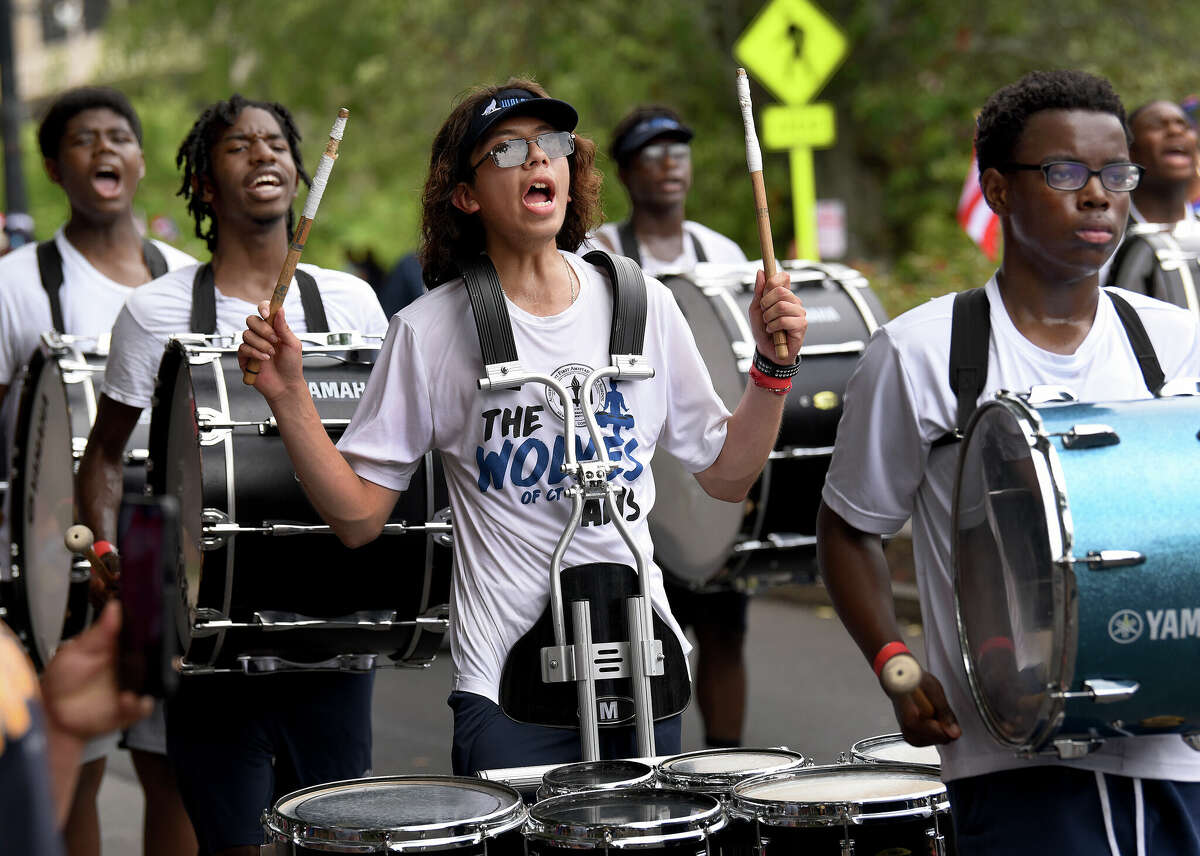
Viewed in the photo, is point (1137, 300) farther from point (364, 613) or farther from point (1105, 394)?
point (364, 613)

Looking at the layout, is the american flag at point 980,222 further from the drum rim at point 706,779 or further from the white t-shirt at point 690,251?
the drum rim at point 706,779

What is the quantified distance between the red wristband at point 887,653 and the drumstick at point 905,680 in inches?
0.9

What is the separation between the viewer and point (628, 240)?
26.4 ft

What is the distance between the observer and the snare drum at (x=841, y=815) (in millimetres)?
3256

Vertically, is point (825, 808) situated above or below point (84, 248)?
below

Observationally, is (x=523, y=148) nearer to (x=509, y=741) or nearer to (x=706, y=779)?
(x=509, y=741)

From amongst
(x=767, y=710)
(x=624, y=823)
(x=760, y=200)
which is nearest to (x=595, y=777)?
(x=624, y=823)

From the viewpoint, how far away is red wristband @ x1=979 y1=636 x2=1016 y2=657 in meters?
3.14

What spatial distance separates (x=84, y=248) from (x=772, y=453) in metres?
2.52

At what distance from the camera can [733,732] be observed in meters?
7.20

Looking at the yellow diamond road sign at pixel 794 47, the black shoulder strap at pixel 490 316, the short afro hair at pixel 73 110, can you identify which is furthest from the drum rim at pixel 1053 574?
the yellow diamond road sign at pixel 794 47

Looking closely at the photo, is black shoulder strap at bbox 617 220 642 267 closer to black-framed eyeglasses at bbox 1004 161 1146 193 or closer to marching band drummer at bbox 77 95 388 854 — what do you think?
marching band drummer at bbox 77 95 388 854

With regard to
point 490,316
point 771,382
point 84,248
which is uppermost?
point 84,248

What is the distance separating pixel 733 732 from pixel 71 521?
2721 mm
